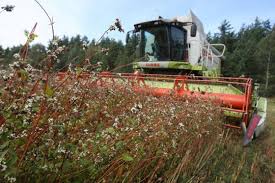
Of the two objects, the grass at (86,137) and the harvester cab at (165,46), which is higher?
the harvester cab at (165,46)

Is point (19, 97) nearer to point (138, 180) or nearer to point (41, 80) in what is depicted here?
point (41, 80)

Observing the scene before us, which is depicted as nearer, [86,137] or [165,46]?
[86,137]

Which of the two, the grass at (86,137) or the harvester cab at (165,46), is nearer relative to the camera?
the grass at (86,137)

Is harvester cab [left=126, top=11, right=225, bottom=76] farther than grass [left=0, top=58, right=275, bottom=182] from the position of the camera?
Yes

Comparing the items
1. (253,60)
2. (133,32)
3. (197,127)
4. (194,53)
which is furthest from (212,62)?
(253,60)

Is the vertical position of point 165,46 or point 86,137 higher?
point 165,46

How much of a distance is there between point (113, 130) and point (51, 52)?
829 mm

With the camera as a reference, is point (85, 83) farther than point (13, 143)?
Yes

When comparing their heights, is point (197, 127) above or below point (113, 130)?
below

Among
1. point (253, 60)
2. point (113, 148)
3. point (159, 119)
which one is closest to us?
point (113, 148)

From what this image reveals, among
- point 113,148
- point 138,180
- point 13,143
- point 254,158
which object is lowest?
point 254,158

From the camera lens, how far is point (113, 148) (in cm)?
220

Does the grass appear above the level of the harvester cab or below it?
below

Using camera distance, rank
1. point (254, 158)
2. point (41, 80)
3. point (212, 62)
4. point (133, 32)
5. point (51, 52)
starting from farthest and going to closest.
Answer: point (212, 62)
point (133, 32)
point (254, 158)
point (51, 52)
point (41, 80)
